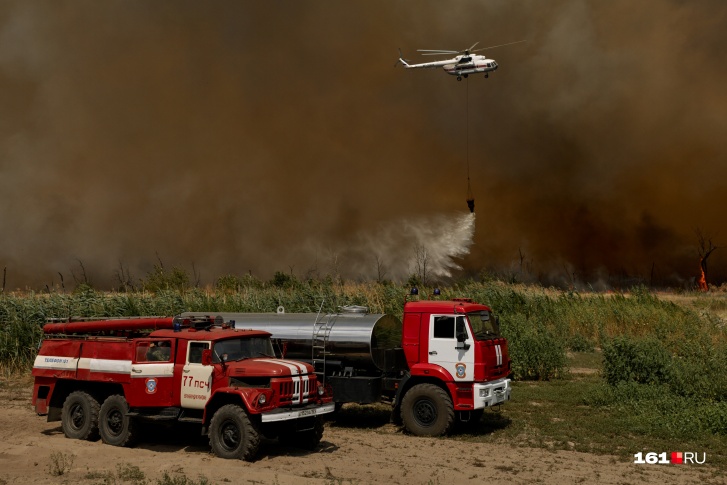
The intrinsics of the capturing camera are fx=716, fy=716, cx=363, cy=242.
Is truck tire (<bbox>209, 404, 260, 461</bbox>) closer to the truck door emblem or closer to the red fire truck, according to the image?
the red fire truck

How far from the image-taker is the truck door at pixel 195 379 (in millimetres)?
13695

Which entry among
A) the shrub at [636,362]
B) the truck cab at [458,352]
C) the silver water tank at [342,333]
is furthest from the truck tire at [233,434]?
the shrub at [636,362]

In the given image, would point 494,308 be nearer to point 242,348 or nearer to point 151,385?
point 242,348

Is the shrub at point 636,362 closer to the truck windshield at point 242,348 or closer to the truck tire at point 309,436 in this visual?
the truck tire at point 309,436

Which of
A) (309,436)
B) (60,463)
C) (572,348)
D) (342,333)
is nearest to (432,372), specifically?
(342,333)

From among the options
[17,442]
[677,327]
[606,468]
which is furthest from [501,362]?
[677,327]

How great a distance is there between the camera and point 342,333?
55.2 feet

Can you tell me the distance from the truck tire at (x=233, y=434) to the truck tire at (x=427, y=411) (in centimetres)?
414

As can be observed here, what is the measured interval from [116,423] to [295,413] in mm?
4280

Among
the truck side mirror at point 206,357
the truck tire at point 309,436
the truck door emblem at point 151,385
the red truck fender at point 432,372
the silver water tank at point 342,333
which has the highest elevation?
the silver water tank at point 342,333

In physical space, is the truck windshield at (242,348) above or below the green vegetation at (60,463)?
above

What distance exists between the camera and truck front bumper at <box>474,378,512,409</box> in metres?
15.4

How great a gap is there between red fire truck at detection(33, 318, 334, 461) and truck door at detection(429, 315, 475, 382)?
2.96 meters

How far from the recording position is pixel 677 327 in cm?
2933
